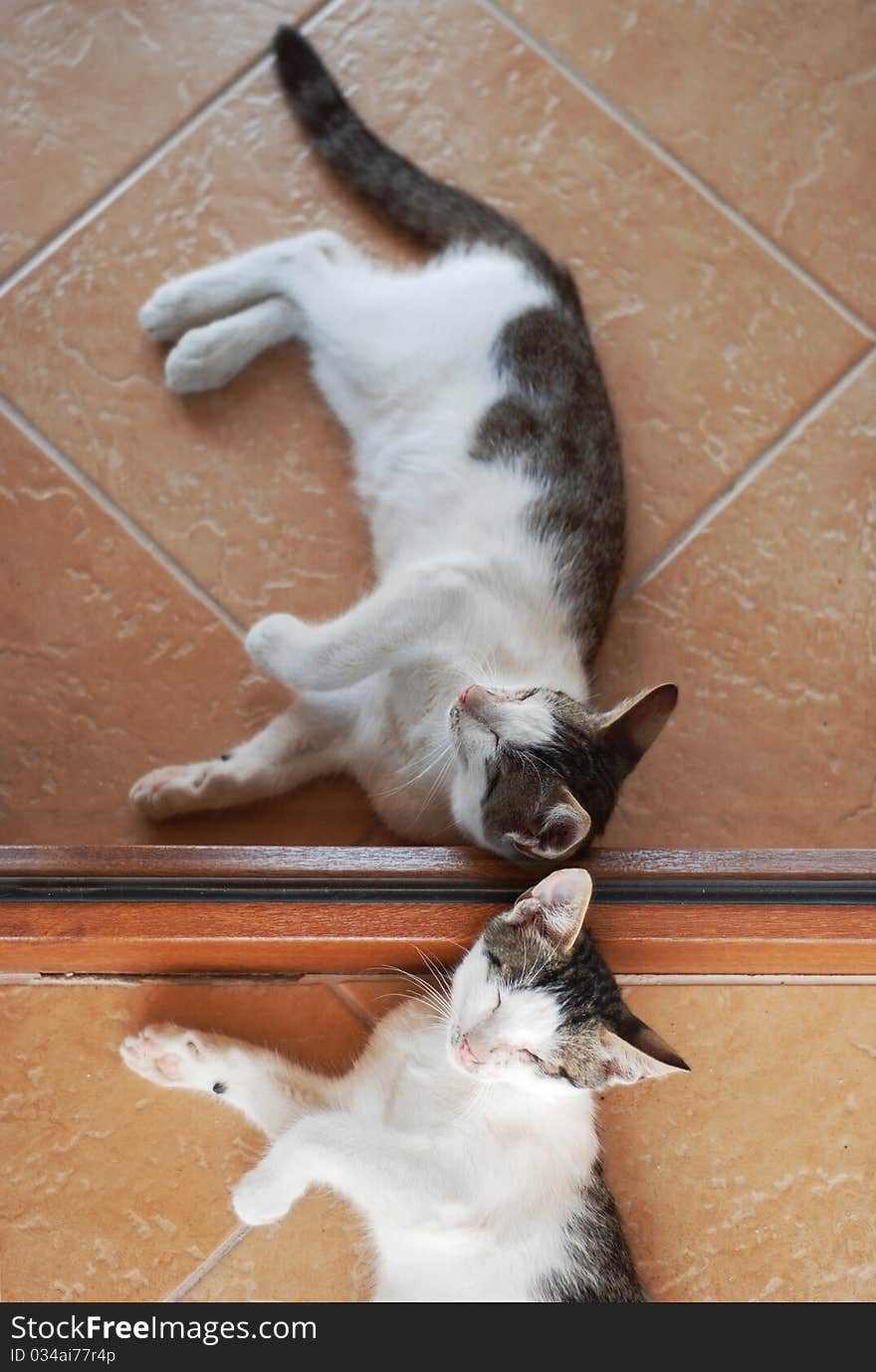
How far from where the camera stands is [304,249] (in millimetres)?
1568

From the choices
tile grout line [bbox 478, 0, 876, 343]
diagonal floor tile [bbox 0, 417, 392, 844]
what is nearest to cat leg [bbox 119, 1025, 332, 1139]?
diagonal floor tile [bbox 0, 417, 392, 844]

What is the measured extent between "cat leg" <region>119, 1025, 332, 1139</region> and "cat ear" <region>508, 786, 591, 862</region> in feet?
1.57

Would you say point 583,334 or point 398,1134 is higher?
point 583,334

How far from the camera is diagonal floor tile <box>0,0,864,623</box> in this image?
1.55 meters

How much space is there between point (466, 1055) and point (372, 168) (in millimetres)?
1279

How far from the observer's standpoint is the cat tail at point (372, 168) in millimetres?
1604

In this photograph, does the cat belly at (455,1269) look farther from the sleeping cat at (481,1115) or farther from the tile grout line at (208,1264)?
the tile grout line at (208,1264)

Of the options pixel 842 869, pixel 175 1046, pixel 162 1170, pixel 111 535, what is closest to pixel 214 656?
pixel 111 535

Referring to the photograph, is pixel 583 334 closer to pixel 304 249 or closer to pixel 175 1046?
pixel 304 249

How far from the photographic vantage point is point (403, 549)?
4.84ft

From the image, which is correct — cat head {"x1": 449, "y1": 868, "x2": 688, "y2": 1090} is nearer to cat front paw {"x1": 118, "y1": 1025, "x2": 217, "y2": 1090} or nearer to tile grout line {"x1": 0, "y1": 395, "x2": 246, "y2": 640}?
cat front paw {"x1": 118, "y1": 1025, "x2": 217, "y2": 1090}

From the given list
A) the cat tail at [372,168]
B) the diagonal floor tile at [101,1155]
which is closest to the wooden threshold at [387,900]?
the diagonal floor tile at [101,1155]

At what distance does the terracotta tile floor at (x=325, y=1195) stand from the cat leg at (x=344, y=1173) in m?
0.10

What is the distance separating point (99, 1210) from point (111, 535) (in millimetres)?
886
